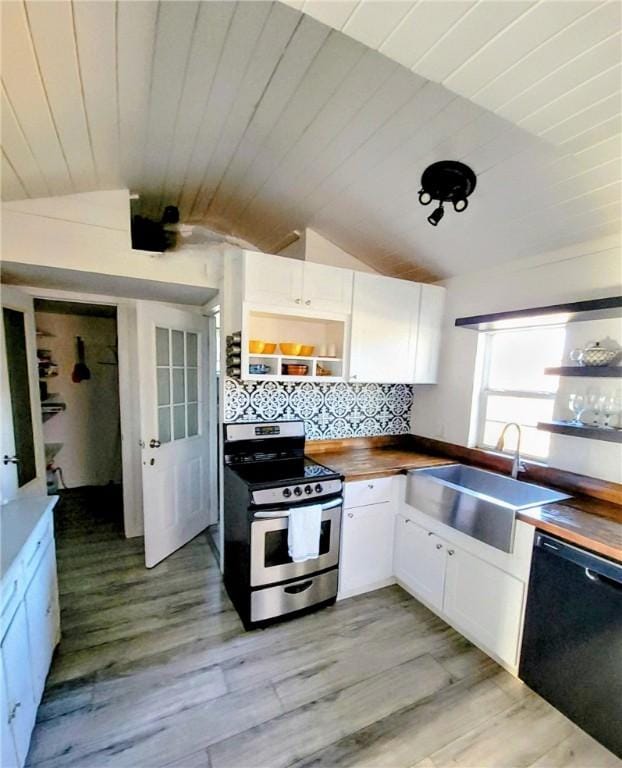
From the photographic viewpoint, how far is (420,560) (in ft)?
7.38

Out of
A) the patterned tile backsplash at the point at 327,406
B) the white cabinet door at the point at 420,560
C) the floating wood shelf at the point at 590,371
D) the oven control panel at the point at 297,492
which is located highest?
the floating wood shelf at the point at 590,371

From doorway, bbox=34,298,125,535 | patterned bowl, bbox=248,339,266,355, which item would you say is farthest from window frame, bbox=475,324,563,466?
doorway, bbox=34,298,125,535

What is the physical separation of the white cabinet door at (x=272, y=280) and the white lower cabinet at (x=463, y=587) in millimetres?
1739

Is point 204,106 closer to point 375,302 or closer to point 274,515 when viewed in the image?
point 375,302

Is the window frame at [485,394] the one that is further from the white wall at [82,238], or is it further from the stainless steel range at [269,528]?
the white wall at [82,238]

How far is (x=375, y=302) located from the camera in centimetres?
252

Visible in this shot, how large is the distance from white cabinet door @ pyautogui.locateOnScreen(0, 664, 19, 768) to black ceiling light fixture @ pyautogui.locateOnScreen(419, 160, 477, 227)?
2506 millimetres

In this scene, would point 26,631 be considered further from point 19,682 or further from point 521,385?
point 521,385

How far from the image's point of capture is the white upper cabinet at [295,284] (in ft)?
6.90

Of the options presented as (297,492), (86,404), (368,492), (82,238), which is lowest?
(368,492)

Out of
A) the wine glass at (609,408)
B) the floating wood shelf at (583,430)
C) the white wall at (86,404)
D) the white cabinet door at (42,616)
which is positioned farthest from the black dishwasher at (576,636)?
the white wall at (86,404)

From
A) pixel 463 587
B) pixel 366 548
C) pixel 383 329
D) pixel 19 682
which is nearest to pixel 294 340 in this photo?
pixel 383 329

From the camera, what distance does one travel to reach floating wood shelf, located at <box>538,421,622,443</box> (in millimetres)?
1732

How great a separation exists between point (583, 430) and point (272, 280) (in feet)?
6.57
